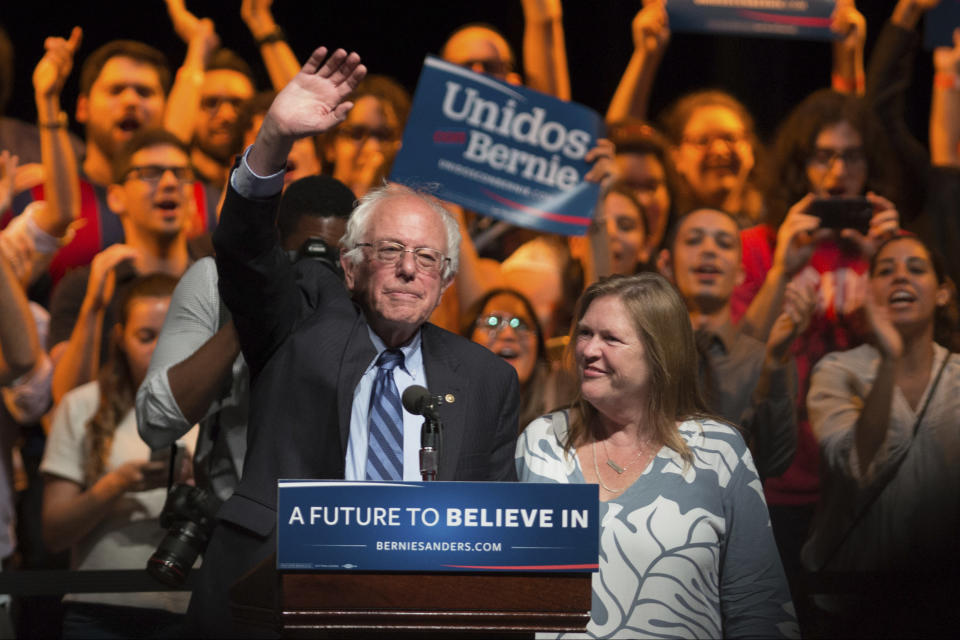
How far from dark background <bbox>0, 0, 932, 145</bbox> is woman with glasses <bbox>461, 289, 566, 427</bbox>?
123cm

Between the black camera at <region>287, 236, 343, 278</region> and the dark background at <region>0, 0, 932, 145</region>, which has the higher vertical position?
the dark background at <region>0, 0, 932, 145</region>

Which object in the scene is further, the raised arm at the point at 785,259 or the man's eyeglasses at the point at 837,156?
the man's eyeglasses at the point at 837,156

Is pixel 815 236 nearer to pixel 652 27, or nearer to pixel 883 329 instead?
pixel 883 329

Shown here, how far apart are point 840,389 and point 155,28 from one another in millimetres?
2773

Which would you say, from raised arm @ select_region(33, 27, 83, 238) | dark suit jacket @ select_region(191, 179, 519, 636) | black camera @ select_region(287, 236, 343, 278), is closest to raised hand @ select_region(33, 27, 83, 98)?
raised arm @ select_region(33, 27, 83, 238)

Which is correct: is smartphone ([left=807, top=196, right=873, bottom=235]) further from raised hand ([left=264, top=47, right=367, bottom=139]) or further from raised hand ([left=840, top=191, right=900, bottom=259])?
raised hand ([left=264, top=47, right=367, bottom=139])

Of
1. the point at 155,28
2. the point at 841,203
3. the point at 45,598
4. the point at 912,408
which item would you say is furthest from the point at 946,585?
the point at 155,28

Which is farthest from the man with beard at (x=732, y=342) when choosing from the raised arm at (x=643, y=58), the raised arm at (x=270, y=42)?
the raised arm at (x=270, y=42)

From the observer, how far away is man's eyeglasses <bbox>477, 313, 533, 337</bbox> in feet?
12.1

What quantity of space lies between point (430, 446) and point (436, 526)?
198 mm

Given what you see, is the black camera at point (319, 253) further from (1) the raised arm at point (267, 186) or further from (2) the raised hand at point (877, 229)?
(2) the raised hand at point (877, 229)

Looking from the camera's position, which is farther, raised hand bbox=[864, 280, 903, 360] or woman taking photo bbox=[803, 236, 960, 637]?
raised hand bbox=[864, 280, 903, 360]

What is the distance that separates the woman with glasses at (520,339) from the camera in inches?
143

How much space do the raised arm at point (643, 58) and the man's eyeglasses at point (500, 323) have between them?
1.24 m
